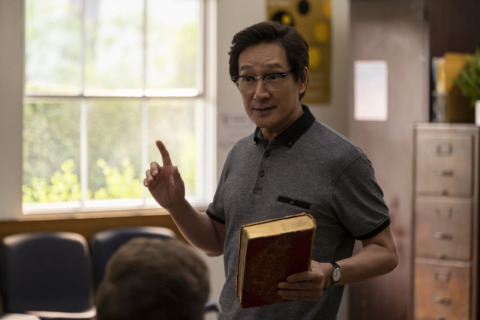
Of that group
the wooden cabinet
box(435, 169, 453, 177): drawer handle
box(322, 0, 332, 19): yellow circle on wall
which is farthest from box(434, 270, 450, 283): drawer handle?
box(322, 0, 332, 19): yellow circle on wall

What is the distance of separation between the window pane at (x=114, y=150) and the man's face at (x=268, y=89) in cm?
279

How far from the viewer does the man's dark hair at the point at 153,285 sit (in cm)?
110

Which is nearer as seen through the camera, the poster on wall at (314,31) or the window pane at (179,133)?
the window pane at (179,133)

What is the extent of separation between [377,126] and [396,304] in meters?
1.24

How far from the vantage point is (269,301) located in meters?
1.84

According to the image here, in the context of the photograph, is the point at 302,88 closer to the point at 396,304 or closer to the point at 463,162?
the point at 463,162

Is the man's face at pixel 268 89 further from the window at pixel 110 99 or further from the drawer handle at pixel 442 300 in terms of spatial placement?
the drawer handle at pixel 442 300

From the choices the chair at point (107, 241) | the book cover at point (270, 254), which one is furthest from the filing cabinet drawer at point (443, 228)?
the book cover at point (270, 254)

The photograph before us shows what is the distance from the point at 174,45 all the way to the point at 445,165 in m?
1.95

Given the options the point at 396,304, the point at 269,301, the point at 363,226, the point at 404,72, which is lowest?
the point at 396,304

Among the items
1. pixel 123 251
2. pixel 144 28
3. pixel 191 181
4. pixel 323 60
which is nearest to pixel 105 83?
pixel 144 28

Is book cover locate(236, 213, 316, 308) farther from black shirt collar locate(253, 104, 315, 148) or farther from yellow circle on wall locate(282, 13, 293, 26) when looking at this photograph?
yellow circle on wall locate(282, 13, 293, 26)

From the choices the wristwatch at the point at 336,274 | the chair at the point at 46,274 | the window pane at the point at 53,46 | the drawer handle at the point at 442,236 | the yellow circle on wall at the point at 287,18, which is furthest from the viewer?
the yellow circle on wall at the point at 287,18

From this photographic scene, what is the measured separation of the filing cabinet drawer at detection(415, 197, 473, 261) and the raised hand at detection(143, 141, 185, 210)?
9.81 ft
